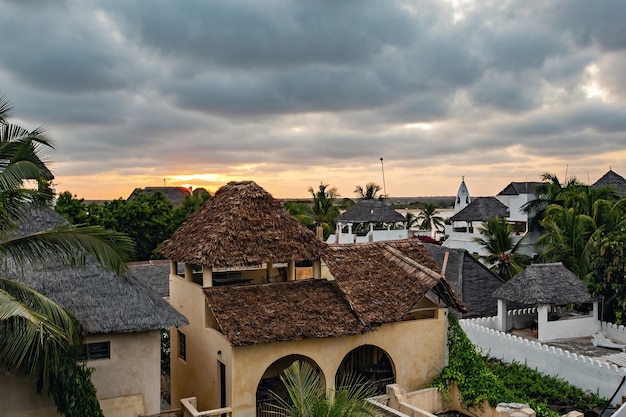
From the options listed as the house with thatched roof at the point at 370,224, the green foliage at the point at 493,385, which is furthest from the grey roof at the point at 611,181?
the green foliage at the point at 493,385

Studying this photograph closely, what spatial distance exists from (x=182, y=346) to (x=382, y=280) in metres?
6.61

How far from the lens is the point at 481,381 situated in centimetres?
1702

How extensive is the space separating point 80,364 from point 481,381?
1085 cm

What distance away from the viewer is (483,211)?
4206 cm

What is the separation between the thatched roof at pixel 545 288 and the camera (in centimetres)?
2161

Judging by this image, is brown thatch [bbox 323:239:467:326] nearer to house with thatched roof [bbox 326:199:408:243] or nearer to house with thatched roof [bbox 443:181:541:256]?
house with thatched roof [bbox 443:181:541:256]

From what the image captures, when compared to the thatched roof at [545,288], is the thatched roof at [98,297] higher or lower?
higher

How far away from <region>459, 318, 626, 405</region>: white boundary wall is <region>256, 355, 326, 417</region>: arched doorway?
787cm

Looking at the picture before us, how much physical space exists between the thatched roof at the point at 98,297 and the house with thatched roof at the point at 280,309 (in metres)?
1.76

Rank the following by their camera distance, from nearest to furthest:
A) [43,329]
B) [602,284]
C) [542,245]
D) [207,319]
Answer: [43,329]
[207,319]
[602,284]
[542,245]

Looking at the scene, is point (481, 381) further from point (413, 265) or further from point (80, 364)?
point (80, 364)

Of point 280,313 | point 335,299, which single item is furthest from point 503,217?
point 280,313

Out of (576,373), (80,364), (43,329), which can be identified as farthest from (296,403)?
(576,373)

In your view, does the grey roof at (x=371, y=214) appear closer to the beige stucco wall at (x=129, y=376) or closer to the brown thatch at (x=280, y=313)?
the brown thatch at (x=280, y=313)
